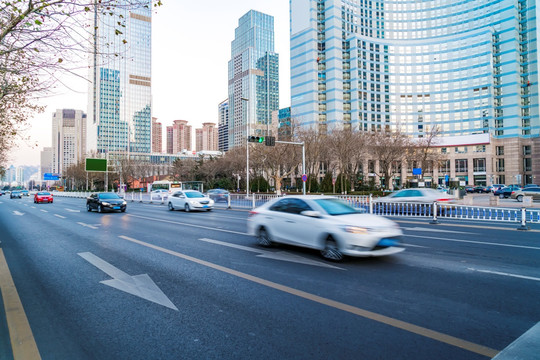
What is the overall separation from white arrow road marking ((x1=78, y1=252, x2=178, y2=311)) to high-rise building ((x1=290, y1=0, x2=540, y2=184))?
75.7 m

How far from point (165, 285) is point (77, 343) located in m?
2.05

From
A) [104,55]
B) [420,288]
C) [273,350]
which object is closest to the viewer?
[273,350]

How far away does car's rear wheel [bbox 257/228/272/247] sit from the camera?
351 inches

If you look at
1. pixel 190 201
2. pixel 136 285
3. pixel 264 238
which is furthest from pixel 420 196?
pixel 136 285

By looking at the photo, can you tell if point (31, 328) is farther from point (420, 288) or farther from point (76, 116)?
point (76, 116)

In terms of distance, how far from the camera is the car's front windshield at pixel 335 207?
25.4 ft

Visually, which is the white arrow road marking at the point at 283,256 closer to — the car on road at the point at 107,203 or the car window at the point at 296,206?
the car window at the point at 296,206

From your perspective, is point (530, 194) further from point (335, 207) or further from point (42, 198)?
point (42, 198)

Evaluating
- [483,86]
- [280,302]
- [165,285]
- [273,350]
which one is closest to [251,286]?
[280,302]

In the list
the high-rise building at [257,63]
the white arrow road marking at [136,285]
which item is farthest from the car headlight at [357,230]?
the high-rise building at [257,63]

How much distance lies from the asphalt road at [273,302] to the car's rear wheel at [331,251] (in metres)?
0.31

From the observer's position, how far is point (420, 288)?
5.29 meters

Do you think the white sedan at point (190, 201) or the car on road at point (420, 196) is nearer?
the car on road at point (420, 196)

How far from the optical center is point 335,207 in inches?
314
